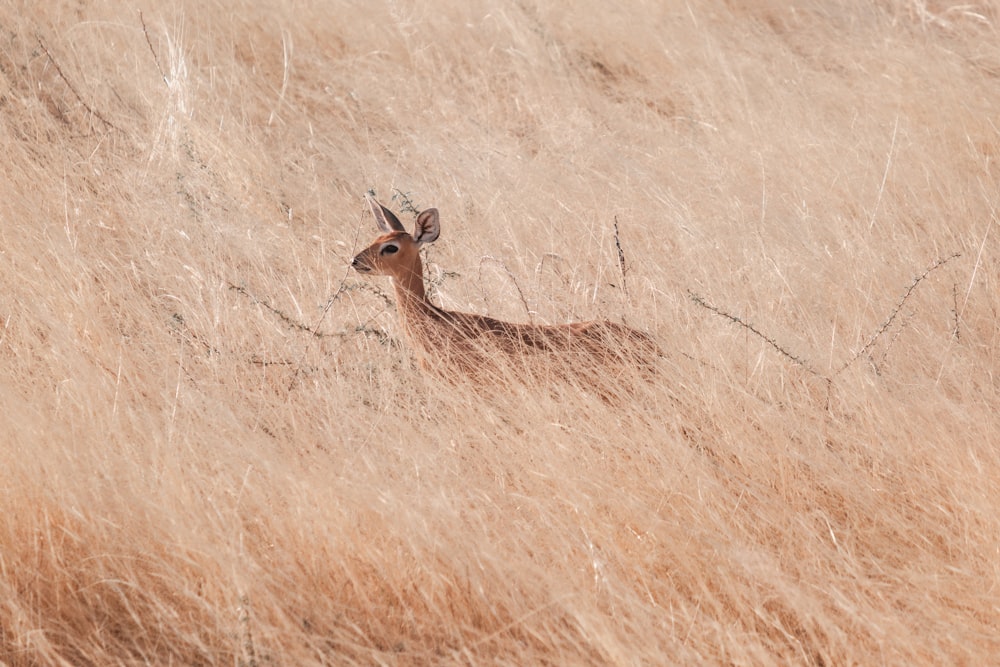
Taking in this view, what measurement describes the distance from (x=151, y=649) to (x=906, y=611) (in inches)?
61.8

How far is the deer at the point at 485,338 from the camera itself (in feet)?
11.2

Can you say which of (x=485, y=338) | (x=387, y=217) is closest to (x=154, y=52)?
(x=387, y=217)

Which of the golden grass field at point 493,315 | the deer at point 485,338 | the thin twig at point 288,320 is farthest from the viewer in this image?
the thin twig at point 288,320

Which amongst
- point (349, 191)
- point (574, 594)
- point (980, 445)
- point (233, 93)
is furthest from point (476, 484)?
point (233, 93)

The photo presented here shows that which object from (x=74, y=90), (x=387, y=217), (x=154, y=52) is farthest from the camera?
(x=154, y=52)

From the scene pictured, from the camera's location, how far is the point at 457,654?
2.21 m

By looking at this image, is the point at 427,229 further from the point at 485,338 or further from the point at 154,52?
the point at 154,52

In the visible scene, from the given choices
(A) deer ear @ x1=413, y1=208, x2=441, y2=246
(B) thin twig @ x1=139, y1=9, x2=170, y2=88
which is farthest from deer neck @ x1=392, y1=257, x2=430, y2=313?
(B) thin twig @ x1=139, y1=9, x2=170, y2=88

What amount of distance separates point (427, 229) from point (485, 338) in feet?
2.24

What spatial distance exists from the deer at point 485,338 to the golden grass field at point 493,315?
0.29 feet

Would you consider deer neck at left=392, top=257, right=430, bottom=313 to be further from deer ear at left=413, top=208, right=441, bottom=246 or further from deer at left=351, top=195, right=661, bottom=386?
deer ear at left=413, top=208, right=441, bottom=246

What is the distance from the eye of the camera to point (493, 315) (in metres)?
4.24

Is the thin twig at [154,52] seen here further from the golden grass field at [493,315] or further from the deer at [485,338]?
the deer at [485,338]

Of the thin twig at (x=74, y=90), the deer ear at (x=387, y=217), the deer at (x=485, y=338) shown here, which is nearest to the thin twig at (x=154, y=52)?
the thin twig at (x=74, y=90)
